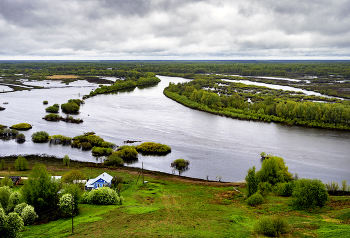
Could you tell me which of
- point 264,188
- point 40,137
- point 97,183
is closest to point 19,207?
point 97,183

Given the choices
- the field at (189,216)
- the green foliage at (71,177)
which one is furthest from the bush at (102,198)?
the green foliage at (71,177)

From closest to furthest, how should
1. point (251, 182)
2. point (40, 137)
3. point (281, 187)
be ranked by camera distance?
point (251, 182), point (281, 187), point (40, 137)

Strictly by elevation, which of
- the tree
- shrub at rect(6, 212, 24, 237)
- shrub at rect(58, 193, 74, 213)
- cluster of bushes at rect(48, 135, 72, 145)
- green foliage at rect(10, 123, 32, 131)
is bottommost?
the tree

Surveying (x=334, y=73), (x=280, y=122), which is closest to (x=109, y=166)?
(x=280, y=122)

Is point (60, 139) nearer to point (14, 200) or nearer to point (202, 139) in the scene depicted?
point (202, 139)

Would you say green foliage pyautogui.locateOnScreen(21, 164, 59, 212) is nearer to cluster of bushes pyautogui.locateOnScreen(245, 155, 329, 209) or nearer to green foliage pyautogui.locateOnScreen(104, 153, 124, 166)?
green foliage pyautogui.locateOnScreen(104, 153, 124, 166)

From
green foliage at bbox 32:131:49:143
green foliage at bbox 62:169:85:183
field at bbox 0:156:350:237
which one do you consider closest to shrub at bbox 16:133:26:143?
green foliage at bbox 32:131:49:143
